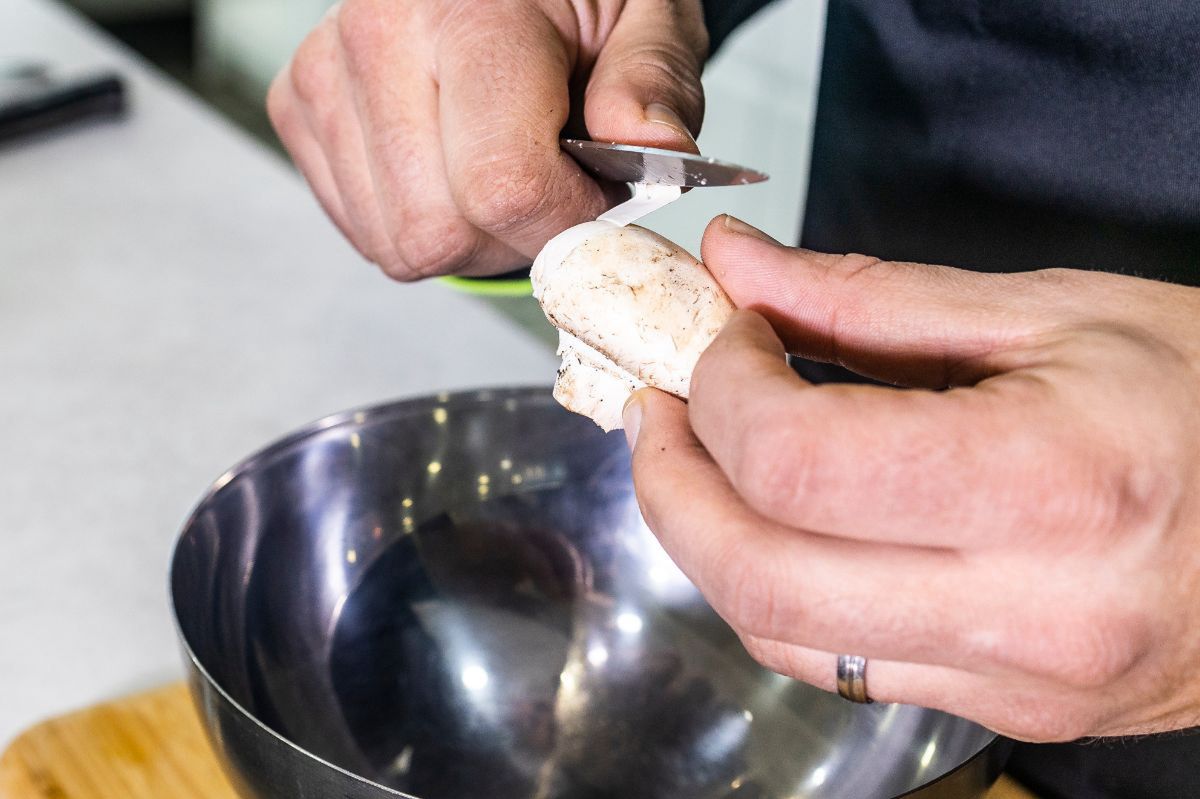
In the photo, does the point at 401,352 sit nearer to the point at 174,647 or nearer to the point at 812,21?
the point at 174,647

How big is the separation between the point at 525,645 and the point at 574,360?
20 cm

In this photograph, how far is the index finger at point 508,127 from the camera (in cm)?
60

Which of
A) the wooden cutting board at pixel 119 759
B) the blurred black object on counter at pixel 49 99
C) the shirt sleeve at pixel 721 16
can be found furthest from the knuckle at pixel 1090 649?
the blurred black object on counter at pixel 49 99

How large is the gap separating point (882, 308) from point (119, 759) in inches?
19.4

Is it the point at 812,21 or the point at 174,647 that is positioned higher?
the point at 812,21

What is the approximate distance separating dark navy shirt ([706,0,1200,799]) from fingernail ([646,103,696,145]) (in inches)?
10.2

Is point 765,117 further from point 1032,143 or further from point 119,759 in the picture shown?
point 119,759

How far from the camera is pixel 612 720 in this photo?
0.65m

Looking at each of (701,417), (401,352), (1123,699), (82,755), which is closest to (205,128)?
(401,352)

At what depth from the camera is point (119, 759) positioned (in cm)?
65

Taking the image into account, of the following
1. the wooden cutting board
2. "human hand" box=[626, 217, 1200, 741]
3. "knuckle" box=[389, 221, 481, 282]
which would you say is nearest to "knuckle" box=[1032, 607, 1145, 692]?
"human hand" box=[626, 217, 1200, 741]

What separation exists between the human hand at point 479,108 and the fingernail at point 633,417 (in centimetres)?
15

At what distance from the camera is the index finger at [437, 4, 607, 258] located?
1.98ft

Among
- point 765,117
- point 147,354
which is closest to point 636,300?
point 147,354
